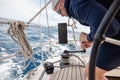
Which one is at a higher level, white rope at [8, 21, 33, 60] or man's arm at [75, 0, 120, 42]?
man's arm at [75, 0, 120, 42]

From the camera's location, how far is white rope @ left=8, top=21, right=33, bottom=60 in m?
1.08

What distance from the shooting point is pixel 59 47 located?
5168 millimetres

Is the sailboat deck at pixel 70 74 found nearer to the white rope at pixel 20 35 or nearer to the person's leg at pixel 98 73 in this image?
the white rope at pixel 20 35

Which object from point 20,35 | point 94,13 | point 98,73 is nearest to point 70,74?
point 20,35

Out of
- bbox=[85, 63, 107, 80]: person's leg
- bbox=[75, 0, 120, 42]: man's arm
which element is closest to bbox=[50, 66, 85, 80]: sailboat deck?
bbox=[85, 63, 107, 80]: person's leg

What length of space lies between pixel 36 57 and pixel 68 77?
2.98m

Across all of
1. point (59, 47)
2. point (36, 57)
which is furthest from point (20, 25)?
point (59, 47)

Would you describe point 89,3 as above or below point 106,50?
above

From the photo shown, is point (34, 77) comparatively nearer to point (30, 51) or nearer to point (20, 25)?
point (30, 51)

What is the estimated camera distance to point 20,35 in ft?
3.70

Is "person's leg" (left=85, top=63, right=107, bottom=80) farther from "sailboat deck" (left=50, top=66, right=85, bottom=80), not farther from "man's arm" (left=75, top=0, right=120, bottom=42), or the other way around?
"sailboat deck" (left=50, top=66, right=85, bottom=80)

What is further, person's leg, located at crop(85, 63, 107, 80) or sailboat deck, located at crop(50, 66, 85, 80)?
sailboat deck, located at crop(50, 66, 85, 80)

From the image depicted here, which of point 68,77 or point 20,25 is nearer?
point 20,25

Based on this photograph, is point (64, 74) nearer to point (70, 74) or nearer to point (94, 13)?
point (70, 74)
